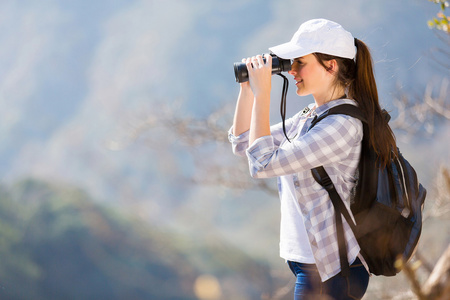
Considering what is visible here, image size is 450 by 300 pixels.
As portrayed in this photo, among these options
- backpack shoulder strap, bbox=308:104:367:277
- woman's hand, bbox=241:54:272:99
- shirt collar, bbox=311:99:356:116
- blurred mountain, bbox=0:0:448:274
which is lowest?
backpack shoulder strap, bbox=308:104:367:277

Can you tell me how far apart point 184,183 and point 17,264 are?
4.16ft

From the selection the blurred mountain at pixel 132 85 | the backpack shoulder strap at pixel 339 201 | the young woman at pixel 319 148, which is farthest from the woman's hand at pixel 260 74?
the blurred mountain at pixel 132 85

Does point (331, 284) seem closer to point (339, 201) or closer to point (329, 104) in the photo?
point (339, 201)

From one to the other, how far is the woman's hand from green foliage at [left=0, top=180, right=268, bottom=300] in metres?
2.96

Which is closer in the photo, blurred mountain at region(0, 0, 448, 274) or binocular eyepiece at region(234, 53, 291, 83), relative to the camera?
binocular eyepiece at region(234, 53, 291, 83)

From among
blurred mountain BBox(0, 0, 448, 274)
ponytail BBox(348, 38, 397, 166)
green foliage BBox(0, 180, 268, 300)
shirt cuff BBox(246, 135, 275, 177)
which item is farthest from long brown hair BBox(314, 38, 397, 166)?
green foliage BBox(0, 180, 268, 300)

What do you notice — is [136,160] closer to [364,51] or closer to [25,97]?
[25,97]

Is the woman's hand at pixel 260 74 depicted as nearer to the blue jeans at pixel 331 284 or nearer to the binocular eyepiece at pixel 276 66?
the binocular eyepiece at pixel 276 66

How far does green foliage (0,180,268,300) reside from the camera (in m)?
3.58

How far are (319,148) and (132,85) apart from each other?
301 cm

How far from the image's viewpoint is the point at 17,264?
3.61 meters

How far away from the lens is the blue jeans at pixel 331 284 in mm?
884

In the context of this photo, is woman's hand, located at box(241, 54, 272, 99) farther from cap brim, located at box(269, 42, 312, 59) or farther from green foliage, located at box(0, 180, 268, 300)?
green foliage, located at box(0, 180, 268, 300)

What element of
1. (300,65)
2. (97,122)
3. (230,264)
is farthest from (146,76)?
(300,65)
